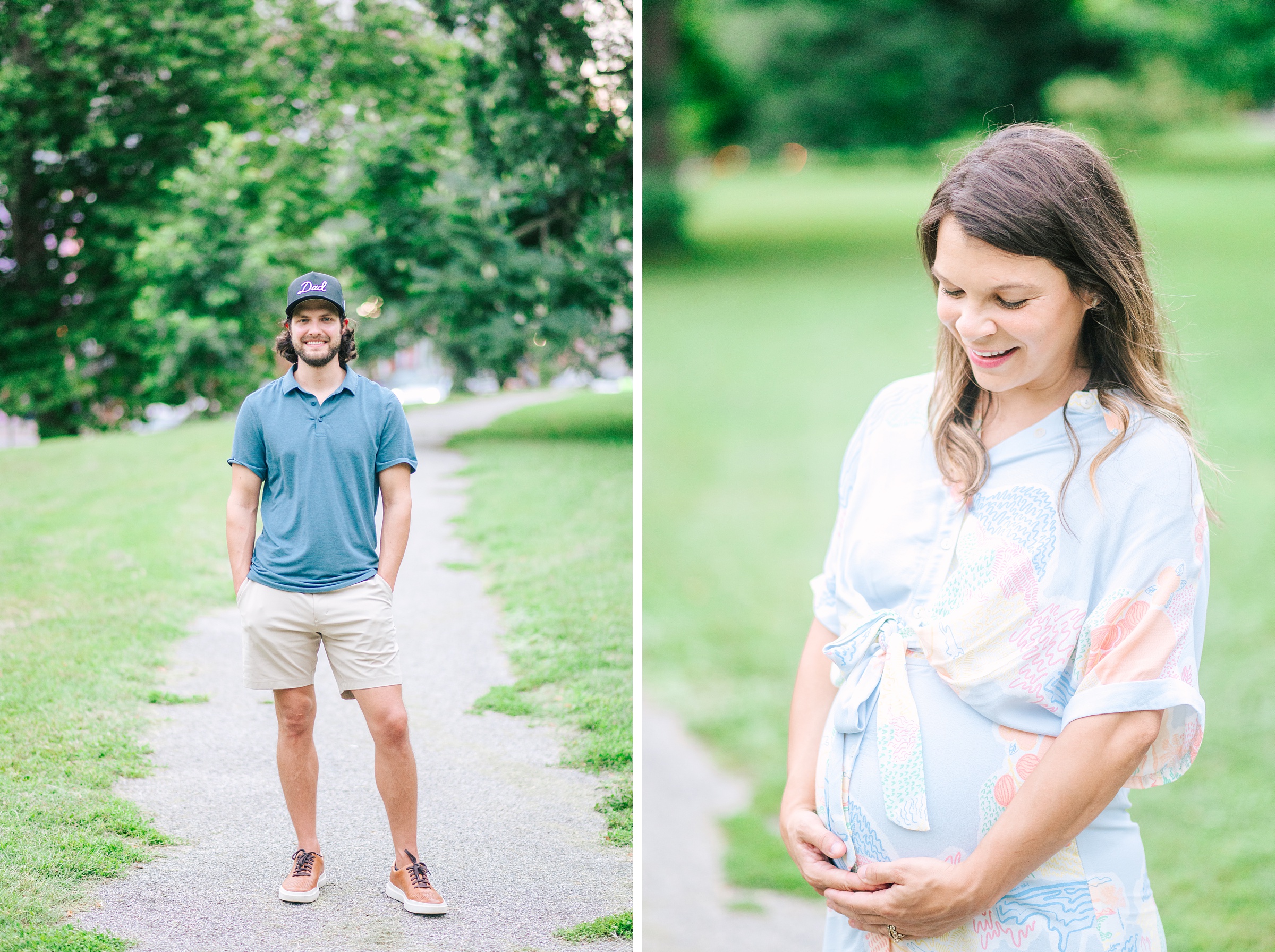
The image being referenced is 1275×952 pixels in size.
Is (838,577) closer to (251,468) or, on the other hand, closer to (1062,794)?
(1062,794)

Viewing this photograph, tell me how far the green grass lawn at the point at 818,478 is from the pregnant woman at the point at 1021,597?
193 millimetres

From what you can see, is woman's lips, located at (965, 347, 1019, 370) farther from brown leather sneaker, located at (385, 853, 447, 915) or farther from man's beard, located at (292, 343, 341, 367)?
brown leather sneaker, located at (385, 853, 447, 915)

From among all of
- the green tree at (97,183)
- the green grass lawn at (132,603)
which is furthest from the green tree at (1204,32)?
the green tree at (97,183)

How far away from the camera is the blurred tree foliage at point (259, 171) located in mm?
3066

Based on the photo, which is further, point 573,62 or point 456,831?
point 573,62

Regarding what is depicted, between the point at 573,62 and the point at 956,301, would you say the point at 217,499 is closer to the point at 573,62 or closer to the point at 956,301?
the point at 573,62

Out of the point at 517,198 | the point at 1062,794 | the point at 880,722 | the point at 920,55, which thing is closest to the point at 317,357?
the point at 517,198

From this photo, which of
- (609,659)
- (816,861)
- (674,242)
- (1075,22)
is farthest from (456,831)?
(1075,22)

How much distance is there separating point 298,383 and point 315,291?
21 cm

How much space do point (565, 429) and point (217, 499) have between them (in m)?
1.06

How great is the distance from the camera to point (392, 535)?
2.41m

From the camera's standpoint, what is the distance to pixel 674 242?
1803cm

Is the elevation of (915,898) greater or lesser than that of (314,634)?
lesser

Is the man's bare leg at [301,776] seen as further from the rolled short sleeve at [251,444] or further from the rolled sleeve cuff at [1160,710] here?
the rolled sleeve cuff at [1160,710]
